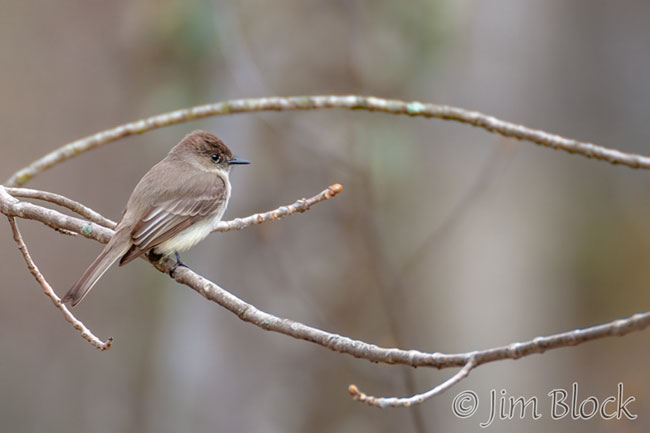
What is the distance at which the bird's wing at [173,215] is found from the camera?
372 centimetres

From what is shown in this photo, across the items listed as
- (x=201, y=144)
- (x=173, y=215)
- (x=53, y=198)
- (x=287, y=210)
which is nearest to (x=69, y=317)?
(x=53, y=198)

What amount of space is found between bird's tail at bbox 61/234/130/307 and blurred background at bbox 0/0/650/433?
8.18ft

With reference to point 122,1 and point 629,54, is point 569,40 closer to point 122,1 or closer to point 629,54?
point 629,54

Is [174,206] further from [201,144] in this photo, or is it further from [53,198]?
[53,198]

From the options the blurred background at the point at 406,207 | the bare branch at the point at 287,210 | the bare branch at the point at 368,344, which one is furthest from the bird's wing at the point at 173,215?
the blurred background at the point at 406,207

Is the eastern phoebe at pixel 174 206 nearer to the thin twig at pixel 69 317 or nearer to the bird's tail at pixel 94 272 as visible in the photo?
the bird's tail at pixel 94 272

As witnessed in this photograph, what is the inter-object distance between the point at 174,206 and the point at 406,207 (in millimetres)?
3419

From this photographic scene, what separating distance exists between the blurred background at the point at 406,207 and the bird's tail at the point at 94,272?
2494 mm

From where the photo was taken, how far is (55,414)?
826cm

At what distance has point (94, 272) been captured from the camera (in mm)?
3432

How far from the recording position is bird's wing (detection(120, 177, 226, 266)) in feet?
12.2

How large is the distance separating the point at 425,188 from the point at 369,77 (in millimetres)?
1295

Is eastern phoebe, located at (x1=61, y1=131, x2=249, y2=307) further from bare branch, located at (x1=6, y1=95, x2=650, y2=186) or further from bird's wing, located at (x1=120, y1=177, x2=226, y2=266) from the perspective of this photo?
bare branch, located at (x1=6, y1=95, x2=650, y2=186)

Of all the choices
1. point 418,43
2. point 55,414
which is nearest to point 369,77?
point 418,43
